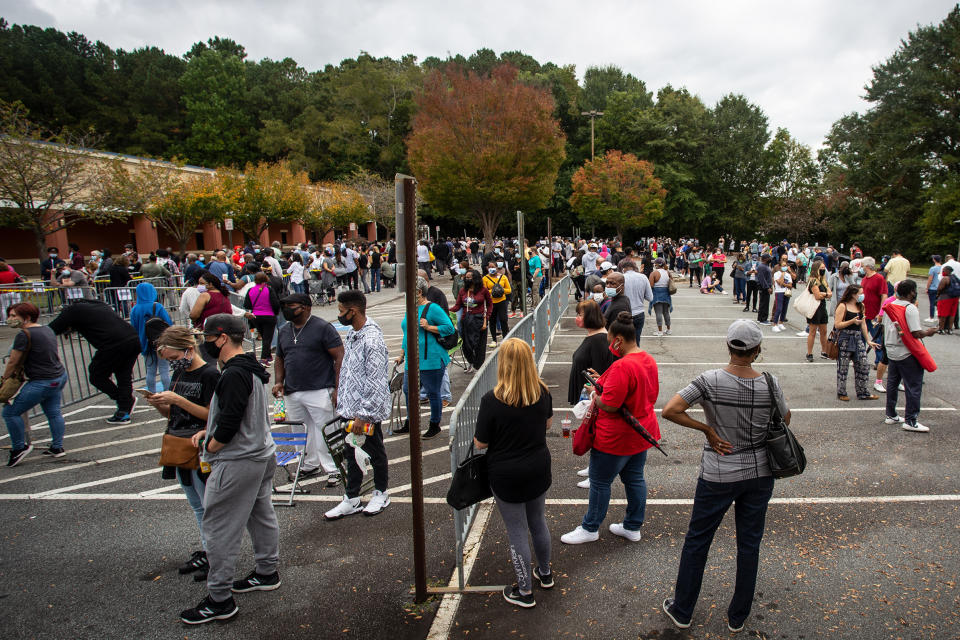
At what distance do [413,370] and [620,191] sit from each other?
1331 inches

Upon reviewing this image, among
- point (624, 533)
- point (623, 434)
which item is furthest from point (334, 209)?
point (623, 434)

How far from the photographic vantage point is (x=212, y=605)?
3.79 meters

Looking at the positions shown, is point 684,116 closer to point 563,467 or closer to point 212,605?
point 563,467

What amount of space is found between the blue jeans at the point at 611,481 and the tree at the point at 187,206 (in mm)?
23505

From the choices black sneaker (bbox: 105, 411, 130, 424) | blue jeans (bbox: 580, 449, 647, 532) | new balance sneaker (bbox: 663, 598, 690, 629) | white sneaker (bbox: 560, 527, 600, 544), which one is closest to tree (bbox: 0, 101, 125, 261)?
black sneaker (bbox: 105, 411, 130, 424)

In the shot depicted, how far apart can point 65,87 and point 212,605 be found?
6332 centimetres

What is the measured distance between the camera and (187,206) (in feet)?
80.1

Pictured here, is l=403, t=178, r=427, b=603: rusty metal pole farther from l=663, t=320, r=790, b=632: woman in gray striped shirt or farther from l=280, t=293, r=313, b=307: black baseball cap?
l=280, t=293, r=313, b=307: black baseball cap

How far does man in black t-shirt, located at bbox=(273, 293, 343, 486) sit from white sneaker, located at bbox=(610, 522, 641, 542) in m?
2.86

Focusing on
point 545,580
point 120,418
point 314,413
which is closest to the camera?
point 545,580

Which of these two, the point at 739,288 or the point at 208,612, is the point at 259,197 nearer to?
the point at 739,288

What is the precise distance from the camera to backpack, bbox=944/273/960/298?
12.3 m

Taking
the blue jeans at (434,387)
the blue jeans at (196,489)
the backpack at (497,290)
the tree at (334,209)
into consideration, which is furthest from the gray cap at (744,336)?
the tree at (334,209)

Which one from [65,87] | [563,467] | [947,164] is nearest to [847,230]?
[947,164]
